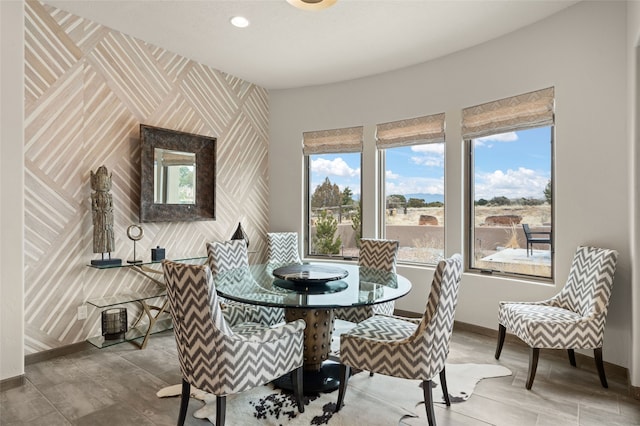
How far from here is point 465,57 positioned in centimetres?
400

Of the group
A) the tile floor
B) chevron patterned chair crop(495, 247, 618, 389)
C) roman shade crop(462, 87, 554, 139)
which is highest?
roman shade crop(462, 87, 554, 139)

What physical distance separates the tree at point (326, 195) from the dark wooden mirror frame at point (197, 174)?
1452 mm

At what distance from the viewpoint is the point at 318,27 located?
3498mm

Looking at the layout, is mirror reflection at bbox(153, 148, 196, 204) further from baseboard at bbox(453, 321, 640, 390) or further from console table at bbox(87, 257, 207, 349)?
baseboard at bbox(453, 321, 640, 390)

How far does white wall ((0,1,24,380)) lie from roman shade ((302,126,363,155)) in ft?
10.5

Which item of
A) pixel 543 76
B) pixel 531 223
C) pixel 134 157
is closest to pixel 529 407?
pixel 531 223

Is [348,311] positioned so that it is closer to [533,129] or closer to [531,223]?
[531,223]

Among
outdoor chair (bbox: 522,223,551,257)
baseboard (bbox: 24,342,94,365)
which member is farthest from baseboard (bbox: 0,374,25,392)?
outdoor chair (bbox: 522,223,551,257)

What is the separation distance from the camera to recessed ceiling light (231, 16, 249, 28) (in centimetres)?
333

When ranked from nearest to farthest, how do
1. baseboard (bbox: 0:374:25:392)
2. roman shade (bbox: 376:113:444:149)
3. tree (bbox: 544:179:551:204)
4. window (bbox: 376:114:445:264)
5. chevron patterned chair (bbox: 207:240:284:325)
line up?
baseboard (bbox: 0:374:25:392)
chevron patterned chair (bbox: 207:240:284:325)
tree (bbox: 544:179:551:204)
roman shade (bbox: 376:113:444:149)
window (bbox: 376:114:445:264)

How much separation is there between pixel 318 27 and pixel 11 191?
2.84 meters

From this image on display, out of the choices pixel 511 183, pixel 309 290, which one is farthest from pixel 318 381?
pixel 511 183

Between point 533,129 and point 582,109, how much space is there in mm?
487

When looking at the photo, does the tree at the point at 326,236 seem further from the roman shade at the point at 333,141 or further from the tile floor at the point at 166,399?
the tile floor at the point at 166,399
